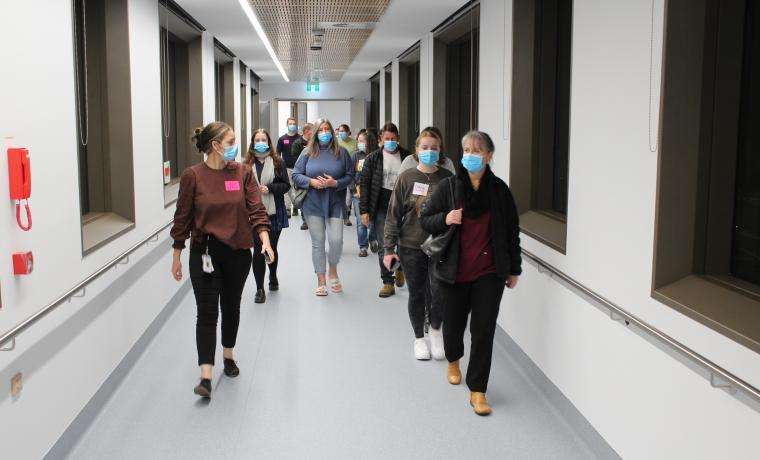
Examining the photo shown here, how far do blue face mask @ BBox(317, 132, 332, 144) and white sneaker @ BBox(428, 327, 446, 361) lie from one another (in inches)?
98.1

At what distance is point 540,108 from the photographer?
220 inches

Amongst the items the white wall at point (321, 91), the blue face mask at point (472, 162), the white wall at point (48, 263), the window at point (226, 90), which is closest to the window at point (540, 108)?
the blue face mask at point (472, 162)

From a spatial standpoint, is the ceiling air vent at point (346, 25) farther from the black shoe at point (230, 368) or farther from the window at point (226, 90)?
the black shoe at point (230, 368)

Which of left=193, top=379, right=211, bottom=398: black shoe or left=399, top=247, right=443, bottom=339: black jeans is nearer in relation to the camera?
left=193, top=379, right=211, bottom=398: black shoe

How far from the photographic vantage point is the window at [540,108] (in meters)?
5.42

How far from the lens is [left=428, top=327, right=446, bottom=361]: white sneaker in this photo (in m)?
5.27

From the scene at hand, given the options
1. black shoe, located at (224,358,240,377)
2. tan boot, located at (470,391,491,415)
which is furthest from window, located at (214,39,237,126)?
tan boot, located at (470,391,491,415)

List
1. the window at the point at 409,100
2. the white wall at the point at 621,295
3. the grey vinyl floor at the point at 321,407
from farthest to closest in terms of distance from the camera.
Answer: the window at the point at 409,100, the grey vinyl floor at the point at 321,407, the white wall at the point at 621,295

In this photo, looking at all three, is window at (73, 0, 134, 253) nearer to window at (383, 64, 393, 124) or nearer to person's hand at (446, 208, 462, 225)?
person's hand at (446, 208, 462, 225)

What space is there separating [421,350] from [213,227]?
1774mm

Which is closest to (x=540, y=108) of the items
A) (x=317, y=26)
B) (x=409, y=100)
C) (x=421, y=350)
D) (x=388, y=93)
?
(x=421, y=350)

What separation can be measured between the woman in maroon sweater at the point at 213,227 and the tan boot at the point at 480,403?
Answer: 1.49 m

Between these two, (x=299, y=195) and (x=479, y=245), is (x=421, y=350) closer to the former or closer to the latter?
(x=479, y=245)

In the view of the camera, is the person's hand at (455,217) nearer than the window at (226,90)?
Yes
